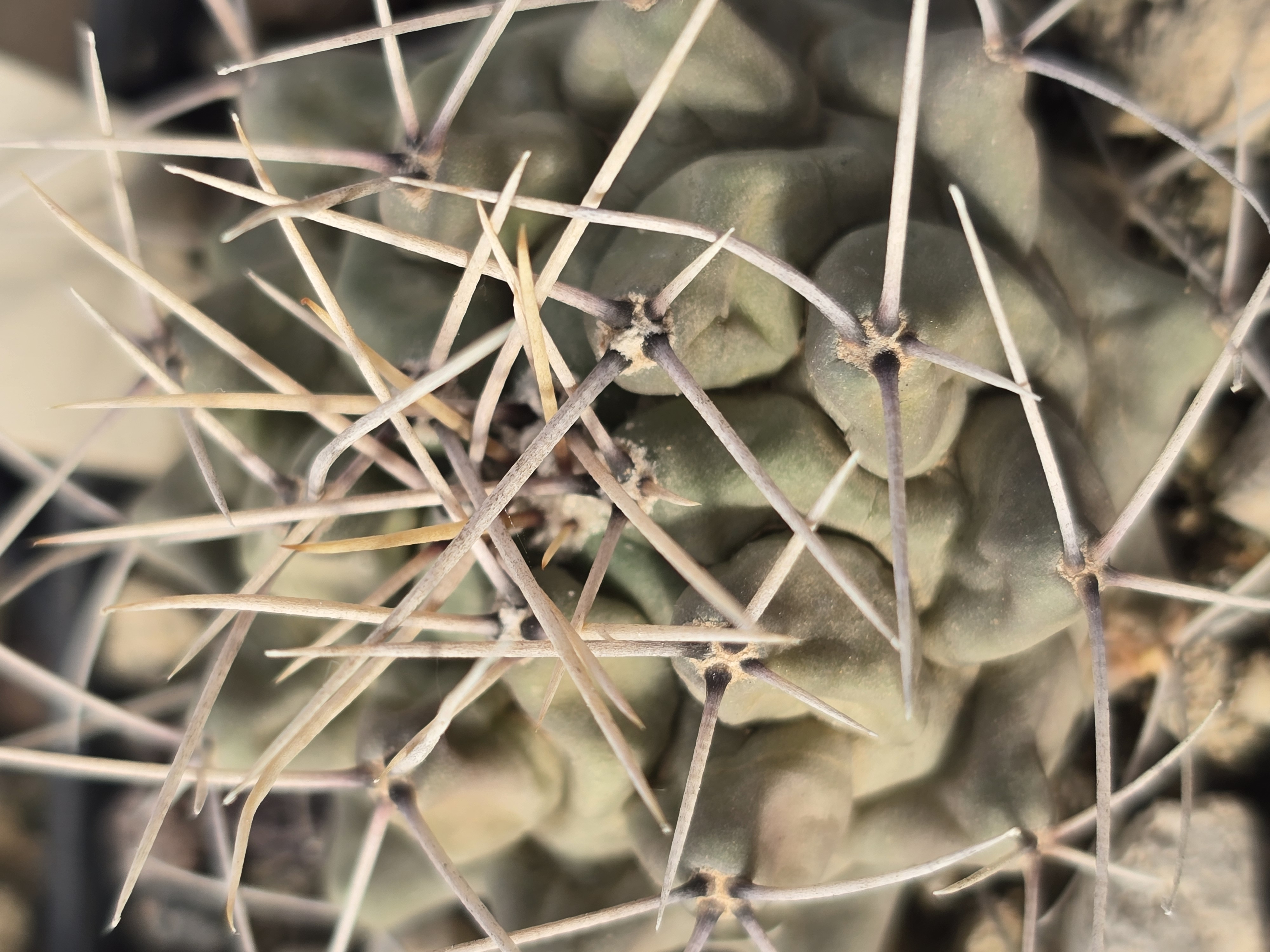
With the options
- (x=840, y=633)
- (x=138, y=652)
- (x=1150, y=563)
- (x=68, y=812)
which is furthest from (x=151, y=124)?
(x=1150, y=563)

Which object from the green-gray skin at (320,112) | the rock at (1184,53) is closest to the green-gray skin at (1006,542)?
the rock at (1184,53)

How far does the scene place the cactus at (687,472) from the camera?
498mm

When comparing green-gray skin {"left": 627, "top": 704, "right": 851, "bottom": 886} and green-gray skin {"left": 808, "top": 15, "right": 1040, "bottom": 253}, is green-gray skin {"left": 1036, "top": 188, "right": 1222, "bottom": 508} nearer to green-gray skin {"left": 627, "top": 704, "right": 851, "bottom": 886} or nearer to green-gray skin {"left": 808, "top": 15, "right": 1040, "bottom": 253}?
green-gray skin {"left": 808, "top": 15, "right": 1040, "bottom": 253}

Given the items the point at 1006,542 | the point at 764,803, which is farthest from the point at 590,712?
the point at 1006,542

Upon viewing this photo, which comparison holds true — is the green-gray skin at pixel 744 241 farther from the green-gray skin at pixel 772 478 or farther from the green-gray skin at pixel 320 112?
the green-gray skin at pixel 320 112

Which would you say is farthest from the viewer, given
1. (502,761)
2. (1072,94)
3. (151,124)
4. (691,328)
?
(151,124)

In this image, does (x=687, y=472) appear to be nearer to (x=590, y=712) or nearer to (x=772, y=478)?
(x=772, y=478)

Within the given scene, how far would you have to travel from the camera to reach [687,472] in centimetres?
56

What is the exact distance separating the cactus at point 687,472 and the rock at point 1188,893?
0.10m

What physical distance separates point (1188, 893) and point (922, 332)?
55 centimetres

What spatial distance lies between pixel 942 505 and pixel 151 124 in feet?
2.77

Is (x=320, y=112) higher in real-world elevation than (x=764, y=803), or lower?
higher

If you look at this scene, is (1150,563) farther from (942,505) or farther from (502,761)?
(502,761)

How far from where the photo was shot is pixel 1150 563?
72 cm
